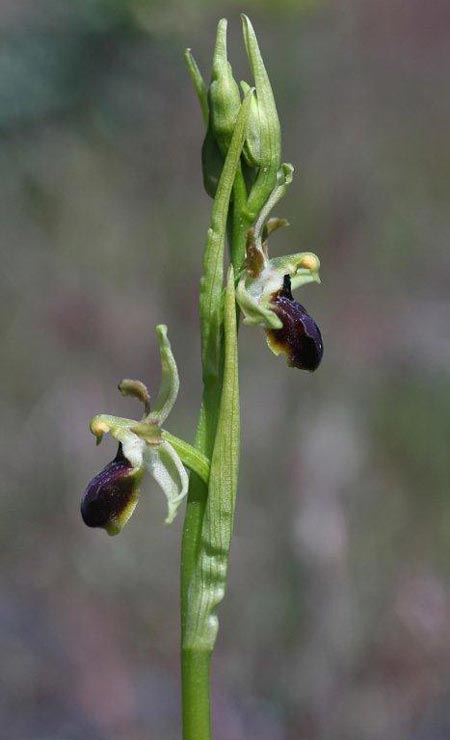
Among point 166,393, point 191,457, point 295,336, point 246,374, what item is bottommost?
point 191,457

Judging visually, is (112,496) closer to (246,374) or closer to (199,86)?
(199,86)

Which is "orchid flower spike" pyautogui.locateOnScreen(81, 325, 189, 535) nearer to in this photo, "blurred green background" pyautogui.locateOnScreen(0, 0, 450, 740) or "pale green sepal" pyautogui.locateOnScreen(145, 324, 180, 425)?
"pale green sepal" pyautogui.locateOnScreen(145, 324, 180, 425)

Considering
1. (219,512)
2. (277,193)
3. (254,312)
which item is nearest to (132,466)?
(219,512)

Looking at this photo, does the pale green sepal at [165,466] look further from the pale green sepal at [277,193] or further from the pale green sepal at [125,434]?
the pale green sepal at [277,193]

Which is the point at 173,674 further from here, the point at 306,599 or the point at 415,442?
the point at 415,442

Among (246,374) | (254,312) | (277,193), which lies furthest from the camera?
(246,374)
